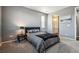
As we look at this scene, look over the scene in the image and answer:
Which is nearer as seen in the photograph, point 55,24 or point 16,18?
point 16,18

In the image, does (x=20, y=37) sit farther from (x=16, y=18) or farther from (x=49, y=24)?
(x=49, y=24)

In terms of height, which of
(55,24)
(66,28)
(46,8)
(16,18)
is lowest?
(66,28)

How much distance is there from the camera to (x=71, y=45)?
5.97 ft

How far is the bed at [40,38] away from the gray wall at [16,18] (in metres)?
0.15

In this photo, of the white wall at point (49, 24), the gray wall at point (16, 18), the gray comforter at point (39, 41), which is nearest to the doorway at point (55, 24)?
the white wall at point (49, 24)

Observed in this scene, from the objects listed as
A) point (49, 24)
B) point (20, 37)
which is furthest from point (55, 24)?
point (20, 37)

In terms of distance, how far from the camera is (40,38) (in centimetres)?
187

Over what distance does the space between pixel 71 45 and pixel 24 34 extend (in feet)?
3.71

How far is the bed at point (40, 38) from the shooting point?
180 cm

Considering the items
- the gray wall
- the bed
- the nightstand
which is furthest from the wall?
the nightstand

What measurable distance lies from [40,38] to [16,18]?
74cm

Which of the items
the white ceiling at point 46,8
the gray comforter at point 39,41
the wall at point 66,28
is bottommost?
the gray comforter at point 39,41

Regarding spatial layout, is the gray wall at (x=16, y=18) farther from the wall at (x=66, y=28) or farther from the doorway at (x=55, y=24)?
the wall at (x=66, y=28)
